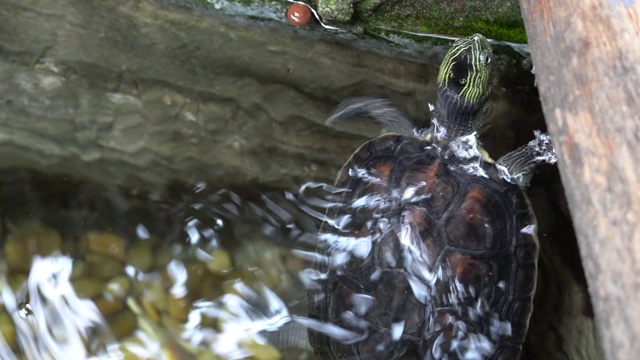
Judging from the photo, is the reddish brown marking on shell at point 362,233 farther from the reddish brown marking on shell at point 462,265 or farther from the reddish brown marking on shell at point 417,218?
the reddish brown marking on shell at point 462,265

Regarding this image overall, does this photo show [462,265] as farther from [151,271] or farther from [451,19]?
[151,271]

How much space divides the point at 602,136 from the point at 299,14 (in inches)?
68.5

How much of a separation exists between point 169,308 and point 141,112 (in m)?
0.90

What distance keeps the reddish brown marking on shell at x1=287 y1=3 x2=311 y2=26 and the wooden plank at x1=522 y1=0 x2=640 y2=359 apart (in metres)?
1.45

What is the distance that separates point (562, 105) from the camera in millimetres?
1192

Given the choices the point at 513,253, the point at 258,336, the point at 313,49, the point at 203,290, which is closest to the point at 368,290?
the point at 513,253

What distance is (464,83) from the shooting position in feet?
7.48

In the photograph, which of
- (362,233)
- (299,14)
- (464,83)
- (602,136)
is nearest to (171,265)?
(362,233)

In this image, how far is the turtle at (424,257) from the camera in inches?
73.0

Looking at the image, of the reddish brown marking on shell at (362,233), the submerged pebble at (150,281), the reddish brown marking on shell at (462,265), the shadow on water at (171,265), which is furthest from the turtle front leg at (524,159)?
the submerged pebble at (150,281)

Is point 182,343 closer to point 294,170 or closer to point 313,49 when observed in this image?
point 294,170

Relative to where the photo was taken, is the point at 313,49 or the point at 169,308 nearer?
the point at 169,308

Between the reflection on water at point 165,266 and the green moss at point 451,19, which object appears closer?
the reflection on water at point 165,266

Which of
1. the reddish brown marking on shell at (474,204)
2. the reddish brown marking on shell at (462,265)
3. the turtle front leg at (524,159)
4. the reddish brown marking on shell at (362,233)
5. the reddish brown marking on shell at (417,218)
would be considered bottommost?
the reddish brown marking on shell at (362,233)
